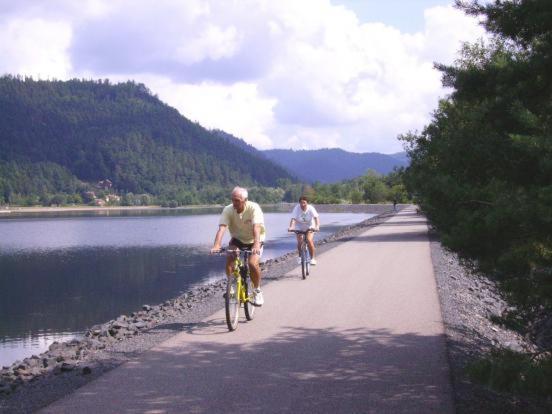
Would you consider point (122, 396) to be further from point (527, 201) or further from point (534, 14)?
point (534, 14)

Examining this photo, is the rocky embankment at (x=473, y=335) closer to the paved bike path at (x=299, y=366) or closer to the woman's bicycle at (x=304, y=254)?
the paved bike path at (x=299, y=366)

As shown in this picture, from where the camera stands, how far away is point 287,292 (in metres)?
12.4

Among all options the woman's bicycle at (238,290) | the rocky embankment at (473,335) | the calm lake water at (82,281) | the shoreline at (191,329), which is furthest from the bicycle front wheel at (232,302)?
the calm lake water at (82,281)

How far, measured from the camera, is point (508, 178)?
4762 millimetres

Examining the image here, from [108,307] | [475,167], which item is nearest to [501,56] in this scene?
[475,167]

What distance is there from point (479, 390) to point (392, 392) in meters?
0.80

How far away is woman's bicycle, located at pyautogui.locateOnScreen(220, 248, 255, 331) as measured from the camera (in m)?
8.73

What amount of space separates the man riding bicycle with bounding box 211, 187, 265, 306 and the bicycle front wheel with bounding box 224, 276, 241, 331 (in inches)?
6.0

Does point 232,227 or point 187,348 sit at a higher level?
point 232,227

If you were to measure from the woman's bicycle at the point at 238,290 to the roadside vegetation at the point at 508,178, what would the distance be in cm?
400

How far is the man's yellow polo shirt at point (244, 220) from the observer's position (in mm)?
9195

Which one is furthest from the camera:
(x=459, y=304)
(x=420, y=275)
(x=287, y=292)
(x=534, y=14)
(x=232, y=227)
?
(x=420, y=275)

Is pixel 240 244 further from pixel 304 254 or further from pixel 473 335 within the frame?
pixel 304 254

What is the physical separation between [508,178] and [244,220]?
16.3 feet
